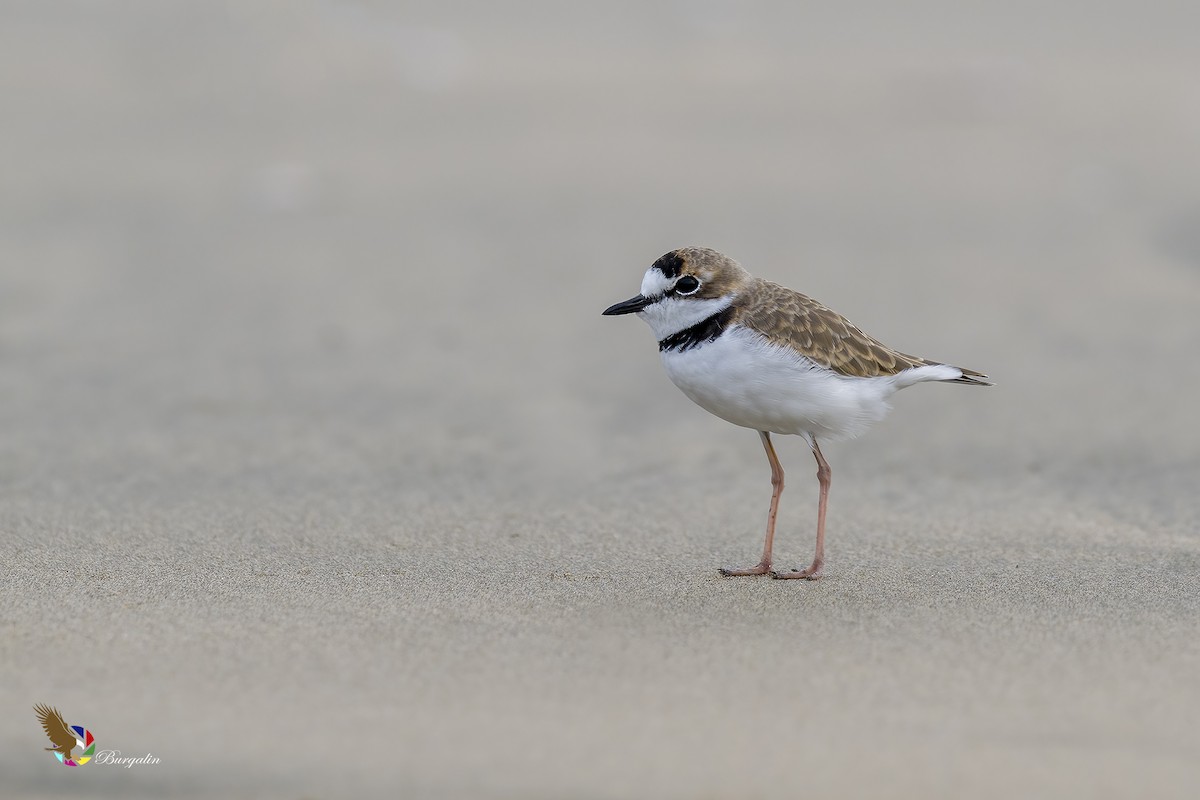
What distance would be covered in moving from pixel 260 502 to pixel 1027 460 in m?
3.31

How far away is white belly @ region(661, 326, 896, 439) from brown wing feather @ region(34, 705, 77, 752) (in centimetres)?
211

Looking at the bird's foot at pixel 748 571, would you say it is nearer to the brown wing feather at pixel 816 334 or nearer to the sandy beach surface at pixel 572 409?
the sandy beach surface at pixel 572 409

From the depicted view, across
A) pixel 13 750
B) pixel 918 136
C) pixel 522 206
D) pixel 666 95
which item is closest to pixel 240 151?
pixel 522 206

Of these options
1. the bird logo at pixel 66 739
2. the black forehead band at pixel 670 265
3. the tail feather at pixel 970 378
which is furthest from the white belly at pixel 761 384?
the bird logo at pixel 66 739

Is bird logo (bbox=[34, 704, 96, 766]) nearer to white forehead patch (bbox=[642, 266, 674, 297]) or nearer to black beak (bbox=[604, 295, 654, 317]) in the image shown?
black beak (bbox=[604, 295, 654, 317])

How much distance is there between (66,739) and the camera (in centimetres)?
312

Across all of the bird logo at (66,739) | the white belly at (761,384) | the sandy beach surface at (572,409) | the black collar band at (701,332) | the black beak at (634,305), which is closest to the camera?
the bird logo at (66,739)

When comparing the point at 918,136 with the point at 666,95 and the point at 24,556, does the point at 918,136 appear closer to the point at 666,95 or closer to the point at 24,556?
the point at 666,95

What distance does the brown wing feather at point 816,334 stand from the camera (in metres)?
4.34

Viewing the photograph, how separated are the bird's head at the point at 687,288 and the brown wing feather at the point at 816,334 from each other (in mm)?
105

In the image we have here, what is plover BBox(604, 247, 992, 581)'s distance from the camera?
4.25 meters

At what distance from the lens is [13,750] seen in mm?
3098

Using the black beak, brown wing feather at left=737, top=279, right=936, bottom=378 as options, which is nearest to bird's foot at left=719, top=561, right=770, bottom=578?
brown wing feather at left=737, top=279, right=936, bottom=378

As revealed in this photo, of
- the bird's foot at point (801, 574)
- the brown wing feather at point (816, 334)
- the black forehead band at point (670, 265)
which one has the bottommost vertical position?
the bird's foot at point (801, 574)
